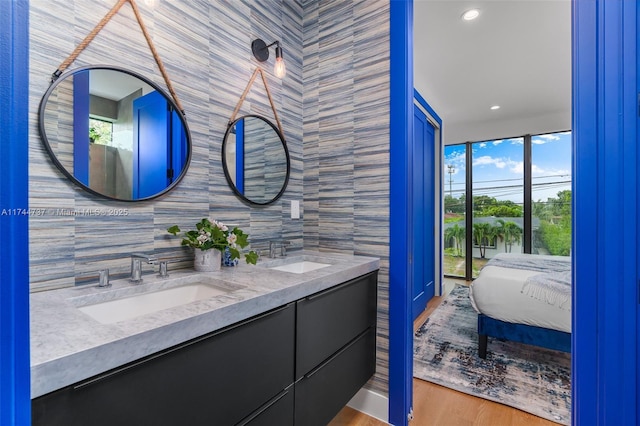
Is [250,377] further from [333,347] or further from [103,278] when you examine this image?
[103,278]

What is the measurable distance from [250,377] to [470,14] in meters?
2.92

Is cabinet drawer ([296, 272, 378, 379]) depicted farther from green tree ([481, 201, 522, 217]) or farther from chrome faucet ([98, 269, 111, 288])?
green tree ([481, 201, 522, 217])

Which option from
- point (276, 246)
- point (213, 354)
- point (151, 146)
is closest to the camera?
point (213, 354)

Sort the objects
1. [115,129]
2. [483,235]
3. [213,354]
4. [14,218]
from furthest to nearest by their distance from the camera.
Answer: [483,235] → [115,129] → [213,354] → [14,218]

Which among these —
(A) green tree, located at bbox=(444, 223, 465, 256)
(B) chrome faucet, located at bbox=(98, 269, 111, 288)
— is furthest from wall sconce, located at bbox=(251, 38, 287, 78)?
(A) green tree, located at bbox=(444, 223, 465, 256)

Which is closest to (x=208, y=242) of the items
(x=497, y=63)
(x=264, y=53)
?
(x=264, y=53)

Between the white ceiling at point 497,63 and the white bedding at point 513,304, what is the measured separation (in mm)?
2125

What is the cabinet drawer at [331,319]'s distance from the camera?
4.05 feet

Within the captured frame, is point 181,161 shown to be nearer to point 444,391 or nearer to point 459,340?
point 444,391

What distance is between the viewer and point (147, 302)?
117cm

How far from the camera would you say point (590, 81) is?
3.86 ft

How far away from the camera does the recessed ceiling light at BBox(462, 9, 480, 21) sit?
2.30m

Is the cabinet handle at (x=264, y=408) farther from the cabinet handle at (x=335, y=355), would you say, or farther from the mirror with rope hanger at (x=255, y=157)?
the mirror with rope hanger at (x=255, y=157)

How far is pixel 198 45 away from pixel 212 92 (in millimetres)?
232
